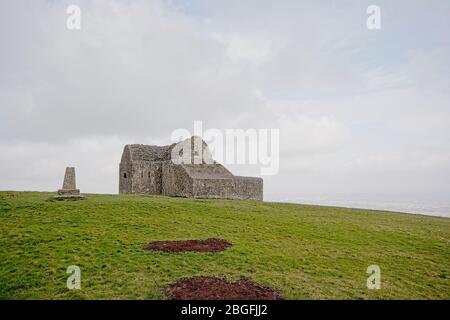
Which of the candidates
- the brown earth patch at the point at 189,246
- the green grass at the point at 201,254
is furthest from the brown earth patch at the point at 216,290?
the brown earth patch at the point at 189,246

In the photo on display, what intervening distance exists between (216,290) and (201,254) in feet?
15.4

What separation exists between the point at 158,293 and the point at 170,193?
33525 millimetres

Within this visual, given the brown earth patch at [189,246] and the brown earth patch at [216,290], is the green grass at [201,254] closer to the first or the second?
the brown earth patch at [216,290]

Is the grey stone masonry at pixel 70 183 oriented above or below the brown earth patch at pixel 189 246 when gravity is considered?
above

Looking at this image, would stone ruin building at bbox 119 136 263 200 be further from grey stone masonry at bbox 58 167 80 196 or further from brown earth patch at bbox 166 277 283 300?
brown earth patch at bbox 166 277 283 300

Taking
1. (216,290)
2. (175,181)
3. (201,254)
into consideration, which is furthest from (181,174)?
(216,290)

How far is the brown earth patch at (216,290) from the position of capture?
12219 millimetres

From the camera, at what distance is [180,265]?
1574 cm

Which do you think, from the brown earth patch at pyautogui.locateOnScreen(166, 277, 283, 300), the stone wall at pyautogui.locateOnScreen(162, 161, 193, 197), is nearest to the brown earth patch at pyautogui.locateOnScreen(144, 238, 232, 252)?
the brown earth patch at pyautogui.locateOnScreen(166, 277, 283, 300)

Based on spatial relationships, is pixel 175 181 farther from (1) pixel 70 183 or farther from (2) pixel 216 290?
(2) pixel 216 290

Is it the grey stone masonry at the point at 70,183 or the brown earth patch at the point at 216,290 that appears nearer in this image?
the brown earth patch at the point at 216,290

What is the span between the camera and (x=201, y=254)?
56.8ft

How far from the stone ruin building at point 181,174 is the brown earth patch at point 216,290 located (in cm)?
2683

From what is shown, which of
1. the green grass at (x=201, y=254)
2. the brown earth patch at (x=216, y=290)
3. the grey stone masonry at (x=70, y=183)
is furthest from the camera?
the grey stone masonry at (x=70, y=183)
